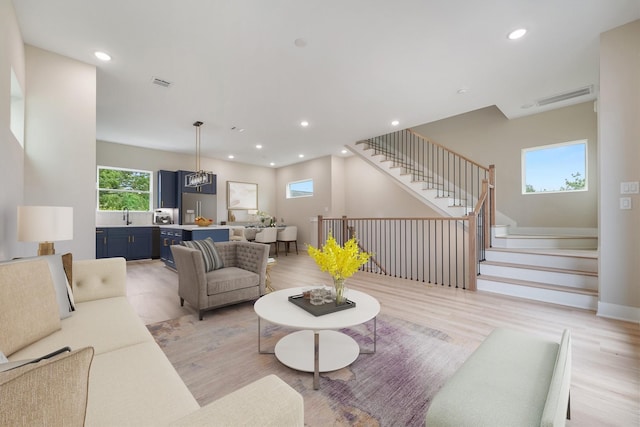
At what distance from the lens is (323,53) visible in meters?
2.94

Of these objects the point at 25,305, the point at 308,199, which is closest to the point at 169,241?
the point at 308,199

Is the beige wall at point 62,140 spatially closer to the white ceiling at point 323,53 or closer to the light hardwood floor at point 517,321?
the white ceiling at point 323,53

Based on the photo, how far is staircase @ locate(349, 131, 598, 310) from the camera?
10.7 ft

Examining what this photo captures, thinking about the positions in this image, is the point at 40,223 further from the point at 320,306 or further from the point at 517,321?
the point at 517,321

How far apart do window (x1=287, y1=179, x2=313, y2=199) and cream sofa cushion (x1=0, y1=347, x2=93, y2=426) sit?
7779 mm

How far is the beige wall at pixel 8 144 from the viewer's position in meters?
2.00

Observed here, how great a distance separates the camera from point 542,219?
499 centimetres

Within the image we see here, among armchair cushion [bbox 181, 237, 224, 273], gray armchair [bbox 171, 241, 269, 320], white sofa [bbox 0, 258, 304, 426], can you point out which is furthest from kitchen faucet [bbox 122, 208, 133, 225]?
white sofa [bbox 0, 258, 304, 426]

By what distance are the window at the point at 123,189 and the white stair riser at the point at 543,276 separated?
751 cm

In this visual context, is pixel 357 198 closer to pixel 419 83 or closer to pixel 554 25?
pixel 419 83

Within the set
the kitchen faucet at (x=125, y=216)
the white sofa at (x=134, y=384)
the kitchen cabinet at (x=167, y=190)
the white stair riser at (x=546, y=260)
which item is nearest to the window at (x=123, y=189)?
the kitchen faucet at (x=125, y=216)

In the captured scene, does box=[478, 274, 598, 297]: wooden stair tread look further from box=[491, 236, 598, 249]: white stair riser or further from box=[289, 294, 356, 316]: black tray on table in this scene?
box=[289, 294, 356, 316]: black tray on table

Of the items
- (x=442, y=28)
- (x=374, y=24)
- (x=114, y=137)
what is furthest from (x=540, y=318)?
(x=114, y=137)

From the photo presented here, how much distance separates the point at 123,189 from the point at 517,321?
7915 mm
